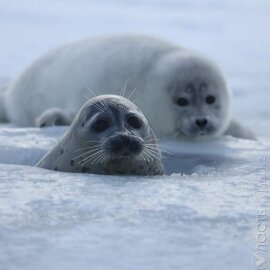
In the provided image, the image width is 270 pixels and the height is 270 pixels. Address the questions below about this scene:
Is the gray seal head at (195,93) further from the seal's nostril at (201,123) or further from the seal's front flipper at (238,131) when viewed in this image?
the seal's front flipper at (238,131)

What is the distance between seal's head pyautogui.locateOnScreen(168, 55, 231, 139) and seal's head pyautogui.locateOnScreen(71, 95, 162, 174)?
1.53 m

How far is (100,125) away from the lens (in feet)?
9.57

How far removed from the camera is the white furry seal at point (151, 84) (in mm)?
4594

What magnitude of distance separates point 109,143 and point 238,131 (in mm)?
2273

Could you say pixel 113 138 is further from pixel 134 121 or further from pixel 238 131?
pixel 238 131

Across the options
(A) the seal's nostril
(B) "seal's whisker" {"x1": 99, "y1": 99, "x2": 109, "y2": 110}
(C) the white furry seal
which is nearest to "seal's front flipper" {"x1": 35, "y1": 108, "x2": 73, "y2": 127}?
(C) the white furry seal

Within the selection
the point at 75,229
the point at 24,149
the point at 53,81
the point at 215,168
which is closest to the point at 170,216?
the point at 75,229

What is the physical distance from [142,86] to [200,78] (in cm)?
38

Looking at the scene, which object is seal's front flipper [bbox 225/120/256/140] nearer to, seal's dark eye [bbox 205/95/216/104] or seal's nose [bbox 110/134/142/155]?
seal's dark eye [bbox 205/95/216/104]

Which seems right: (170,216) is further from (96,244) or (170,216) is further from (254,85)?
(254,85)

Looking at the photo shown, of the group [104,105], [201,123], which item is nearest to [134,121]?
[104,105]

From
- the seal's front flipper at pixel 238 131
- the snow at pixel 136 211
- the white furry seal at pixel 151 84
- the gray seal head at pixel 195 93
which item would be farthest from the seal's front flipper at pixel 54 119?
the seal's front flipper at pixel 238 131

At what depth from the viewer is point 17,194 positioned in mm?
2229

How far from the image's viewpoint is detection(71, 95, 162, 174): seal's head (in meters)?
2.79
